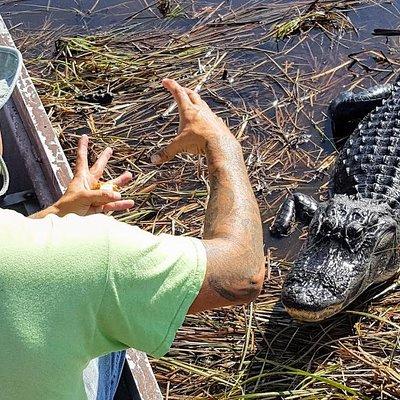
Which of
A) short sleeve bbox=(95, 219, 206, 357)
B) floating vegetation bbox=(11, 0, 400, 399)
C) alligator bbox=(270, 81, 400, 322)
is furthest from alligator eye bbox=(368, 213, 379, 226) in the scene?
short sleeve bbox=(95, 219, 206, 357)

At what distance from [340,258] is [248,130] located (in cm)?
142

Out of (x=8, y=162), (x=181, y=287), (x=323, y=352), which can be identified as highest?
(x=181, y=287)

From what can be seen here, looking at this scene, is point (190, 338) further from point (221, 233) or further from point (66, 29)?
point (66, 29)

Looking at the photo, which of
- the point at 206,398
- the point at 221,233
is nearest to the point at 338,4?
the point at 206,398

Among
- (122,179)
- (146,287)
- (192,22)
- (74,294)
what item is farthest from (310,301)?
(192,22)

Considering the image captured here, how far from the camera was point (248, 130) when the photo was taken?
449cm

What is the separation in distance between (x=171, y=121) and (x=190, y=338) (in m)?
1.66

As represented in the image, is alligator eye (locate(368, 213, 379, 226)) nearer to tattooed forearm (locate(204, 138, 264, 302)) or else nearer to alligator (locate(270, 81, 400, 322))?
alligator (locate(270, 81, 400, 322))

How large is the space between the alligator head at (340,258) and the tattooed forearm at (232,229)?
1118 mm

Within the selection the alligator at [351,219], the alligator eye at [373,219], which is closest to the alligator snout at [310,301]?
the alligator at [351,219]

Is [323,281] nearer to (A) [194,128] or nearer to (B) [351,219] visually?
(B) [351,219]

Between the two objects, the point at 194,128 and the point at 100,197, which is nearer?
the point at 194,128

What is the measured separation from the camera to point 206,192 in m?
4.04

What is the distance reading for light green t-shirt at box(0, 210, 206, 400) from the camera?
1356 mm
